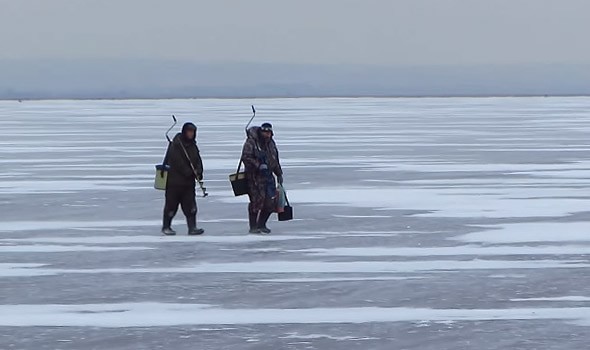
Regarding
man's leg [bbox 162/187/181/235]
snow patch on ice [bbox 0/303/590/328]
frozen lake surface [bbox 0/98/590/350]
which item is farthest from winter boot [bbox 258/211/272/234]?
snow patch on ice [bbox 0/303/590/328]

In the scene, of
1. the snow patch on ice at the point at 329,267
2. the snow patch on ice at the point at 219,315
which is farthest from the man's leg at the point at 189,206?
the snow patch on ice at the point at 219,315

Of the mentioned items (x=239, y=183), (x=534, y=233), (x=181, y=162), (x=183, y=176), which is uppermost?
(x=181, y=162)

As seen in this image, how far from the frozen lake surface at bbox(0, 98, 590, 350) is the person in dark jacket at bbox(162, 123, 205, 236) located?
0.98ft

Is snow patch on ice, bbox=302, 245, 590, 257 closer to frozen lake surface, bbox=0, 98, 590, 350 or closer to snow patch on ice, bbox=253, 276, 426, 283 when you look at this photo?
frozen lake surface, bbox=0, 98, 590, 350

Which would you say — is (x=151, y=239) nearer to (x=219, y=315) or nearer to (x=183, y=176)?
(x=183, y=176)

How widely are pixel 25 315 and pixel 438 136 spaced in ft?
112

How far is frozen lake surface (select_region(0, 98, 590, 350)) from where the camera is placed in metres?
8.79

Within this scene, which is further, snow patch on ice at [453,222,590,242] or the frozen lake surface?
snow patch on ice at [453,222,590,242]

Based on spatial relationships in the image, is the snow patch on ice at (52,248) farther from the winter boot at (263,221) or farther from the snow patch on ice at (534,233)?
the snow patch on ice at (534,233)

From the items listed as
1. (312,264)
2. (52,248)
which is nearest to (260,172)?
(52,248)

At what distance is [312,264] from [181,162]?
3057 millimetres

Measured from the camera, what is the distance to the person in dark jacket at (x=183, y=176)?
14.6m

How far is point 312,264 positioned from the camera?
39.9ft

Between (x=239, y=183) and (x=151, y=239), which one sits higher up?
(x=239, y=183)
